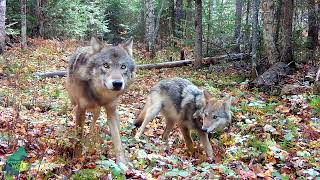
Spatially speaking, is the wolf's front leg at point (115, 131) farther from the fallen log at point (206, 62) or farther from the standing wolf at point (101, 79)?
the fallen log at point (206, 62)

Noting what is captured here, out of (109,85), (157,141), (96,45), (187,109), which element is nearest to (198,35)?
(187,109)

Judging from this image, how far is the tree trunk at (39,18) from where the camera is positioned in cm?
2530

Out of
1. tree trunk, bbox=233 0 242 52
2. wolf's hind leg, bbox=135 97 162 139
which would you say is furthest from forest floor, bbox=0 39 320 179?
tree trunk, bbox=233 0 242 52

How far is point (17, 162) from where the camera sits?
360 cm

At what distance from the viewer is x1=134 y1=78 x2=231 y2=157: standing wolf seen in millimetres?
7703

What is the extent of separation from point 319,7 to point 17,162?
1942 centimetres

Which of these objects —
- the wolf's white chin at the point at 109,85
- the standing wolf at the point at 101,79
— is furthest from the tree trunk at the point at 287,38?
the wolf's white chin at the point at 109,85

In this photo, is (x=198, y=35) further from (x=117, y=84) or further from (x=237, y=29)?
(x=117, y=84)

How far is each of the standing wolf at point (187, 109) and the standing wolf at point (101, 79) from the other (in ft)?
7.64

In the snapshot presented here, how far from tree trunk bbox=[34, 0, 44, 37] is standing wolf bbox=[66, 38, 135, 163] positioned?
20789mm

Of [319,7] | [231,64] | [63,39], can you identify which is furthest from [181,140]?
[63,39]

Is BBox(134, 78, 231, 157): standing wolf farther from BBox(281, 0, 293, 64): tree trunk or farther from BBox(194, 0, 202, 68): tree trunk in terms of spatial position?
BBox(194, 0, 202, 68): tree trunk

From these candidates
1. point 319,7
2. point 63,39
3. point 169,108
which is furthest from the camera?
point 63,39

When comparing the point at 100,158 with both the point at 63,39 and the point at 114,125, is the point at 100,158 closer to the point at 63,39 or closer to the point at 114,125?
the point at 114,125
